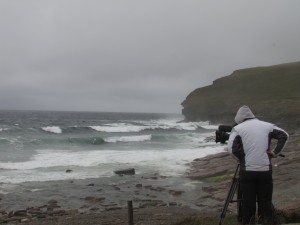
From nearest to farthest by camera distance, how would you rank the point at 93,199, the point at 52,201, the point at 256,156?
the point at 256,156, the point at 52,201, the point at 93,199

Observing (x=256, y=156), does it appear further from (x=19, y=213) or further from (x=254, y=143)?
(x=19, y=213)

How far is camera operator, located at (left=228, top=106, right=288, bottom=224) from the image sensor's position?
5.61m

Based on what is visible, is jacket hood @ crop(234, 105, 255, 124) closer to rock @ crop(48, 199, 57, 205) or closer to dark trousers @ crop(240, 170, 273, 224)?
dark trousers @ crop(240, 170, 273, 224)

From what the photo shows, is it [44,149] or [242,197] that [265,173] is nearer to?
[242,197]

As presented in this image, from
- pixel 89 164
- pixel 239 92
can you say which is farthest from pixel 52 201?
pixel 239 92

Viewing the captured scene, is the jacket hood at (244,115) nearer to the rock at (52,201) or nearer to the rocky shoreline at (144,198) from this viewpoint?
the rocky shoreline at (144,198)

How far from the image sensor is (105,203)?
1509cm

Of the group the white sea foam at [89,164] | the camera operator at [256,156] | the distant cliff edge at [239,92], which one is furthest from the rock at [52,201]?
the distant cliff edge at [239,92]

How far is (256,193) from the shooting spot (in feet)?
19.1

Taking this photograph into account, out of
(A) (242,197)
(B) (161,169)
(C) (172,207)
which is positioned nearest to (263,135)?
(A) (242,197)

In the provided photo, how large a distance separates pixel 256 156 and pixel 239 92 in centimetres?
9126

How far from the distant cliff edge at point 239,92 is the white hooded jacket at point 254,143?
65.3 metres

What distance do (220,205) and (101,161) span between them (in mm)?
14133

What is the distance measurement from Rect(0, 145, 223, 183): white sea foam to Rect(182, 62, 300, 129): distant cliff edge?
143ft
